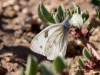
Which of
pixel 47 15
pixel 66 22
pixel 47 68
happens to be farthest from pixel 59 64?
pixel 47 15

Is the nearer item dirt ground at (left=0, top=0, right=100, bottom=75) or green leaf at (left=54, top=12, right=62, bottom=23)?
green leaf at (left=54, top=12, right=62, bottom=23)

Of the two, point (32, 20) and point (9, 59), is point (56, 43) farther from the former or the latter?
point (32, 20)

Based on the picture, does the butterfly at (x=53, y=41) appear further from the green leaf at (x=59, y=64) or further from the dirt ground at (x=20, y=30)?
the green leaf at (x=59, y=64)

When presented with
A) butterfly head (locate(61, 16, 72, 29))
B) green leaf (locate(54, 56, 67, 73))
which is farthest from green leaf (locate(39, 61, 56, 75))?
butterfly head (locate(61, 16, 72, 29))

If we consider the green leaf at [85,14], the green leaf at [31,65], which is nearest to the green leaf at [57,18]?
the green leaf at [85,14]

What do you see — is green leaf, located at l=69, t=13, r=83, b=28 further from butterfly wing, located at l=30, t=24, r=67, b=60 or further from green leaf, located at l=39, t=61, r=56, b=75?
green leaf, located at l=39, t=61, r=56, b=75

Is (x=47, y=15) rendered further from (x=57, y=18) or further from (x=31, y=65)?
(x=31, y=65)
